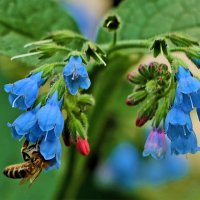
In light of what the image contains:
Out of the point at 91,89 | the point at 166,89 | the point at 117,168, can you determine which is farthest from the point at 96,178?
the point at 166,89

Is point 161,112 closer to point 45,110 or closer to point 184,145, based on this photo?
point 184,145

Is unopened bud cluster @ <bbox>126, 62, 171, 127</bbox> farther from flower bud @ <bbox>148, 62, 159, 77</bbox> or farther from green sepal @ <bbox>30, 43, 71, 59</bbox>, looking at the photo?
green sepal @ <bbox>30, 43, 71, 59</bbox>

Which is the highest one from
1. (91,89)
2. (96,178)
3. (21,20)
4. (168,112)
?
(96,178)

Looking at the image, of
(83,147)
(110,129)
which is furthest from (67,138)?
(110,129)

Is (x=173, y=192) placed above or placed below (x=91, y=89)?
above

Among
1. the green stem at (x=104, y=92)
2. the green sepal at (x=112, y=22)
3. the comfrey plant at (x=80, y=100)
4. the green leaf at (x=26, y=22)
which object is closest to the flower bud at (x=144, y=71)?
the comfrey plant at (x=80, y=100)

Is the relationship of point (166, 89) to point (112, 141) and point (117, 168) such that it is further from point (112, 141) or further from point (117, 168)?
point (117, 168)

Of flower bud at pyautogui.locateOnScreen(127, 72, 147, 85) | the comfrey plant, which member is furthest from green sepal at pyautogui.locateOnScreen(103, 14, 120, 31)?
flower bud at pyautogui.locateOnScreen(127, 72, 147, 85)
